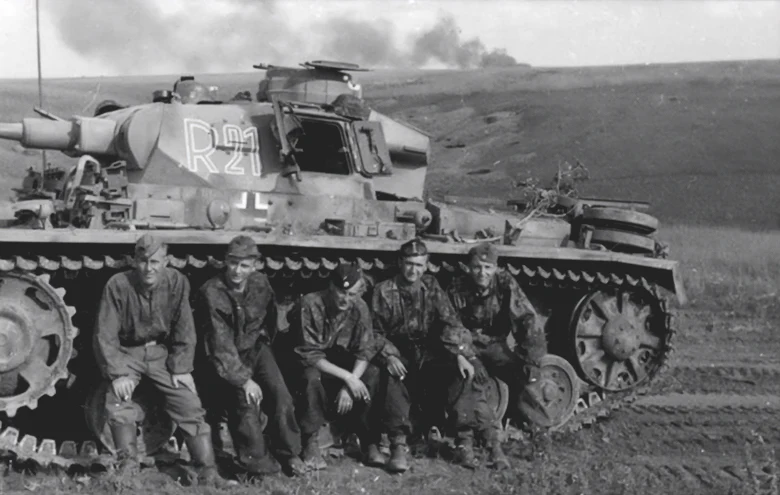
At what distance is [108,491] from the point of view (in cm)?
756

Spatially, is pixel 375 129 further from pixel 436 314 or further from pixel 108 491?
pixel 108 491

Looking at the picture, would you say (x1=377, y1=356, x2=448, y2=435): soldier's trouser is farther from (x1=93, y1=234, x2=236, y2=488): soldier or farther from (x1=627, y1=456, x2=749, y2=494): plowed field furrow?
(x1=627, y1=456, x2=749, y2=494): plowed field furrow

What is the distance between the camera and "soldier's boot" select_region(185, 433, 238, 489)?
7.86 meters

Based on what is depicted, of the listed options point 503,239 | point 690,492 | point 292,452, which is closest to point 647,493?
point 690,492

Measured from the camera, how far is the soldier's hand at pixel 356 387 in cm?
838

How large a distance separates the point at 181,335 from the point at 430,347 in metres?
2.10

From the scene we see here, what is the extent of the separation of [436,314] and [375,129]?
246 cm

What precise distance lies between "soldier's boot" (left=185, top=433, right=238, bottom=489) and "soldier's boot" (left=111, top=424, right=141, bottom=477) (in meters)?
0.38

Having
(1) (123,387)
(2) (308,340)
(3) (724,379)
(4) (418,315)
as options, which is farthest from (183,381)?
(3) (724,379)

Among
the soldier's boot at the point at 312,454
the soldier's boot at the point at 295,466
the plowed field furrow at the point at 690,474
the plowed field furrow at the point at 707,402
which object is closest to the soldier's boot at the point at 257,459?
the soldier's boot at the point at 295,466

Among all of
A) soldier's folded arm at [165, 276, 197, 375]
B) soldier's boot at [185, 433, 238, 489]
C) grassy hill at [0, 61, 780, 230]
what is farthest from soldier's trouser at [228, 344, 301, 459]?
grassy hill at [0, 61, 780, 230]

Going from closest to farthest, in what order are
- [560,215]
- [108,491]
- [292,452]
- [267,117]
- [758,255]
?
[108,491], [292,452], [267,117], [560,215], [758,255]

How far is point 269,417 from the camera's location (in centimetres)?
839

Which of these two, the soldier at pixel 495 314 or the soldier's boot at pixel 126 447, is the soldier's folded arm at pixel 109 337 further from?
the soldier at pixel 495 314
